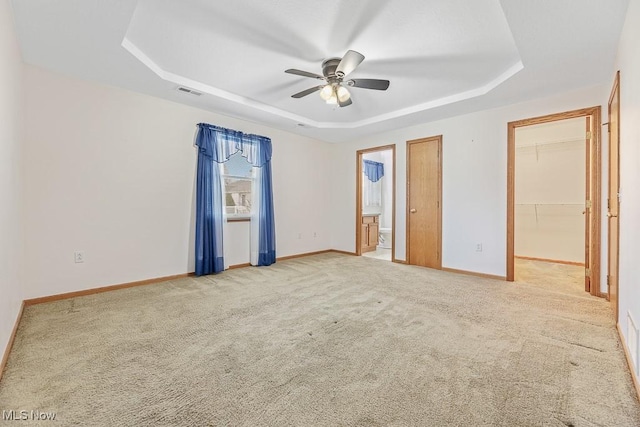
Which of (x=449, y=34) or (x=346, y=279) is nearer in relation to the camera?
(x=449, y=34)

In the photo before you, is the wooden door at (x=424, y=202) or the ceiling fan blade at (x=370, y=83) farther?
the wooden door at (x=424, y=202)

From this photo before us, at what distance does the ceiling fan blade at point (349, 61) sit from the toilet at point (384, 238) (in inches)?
192

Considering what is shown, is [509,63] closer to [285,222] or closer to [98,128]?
[285,222]

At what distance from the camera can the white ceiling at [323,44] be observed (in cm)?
205

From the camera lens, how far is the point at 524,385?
158 cm

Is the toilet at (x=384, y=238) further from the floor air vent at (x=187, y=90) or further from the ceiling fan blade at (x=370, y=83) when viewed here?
the floor air vent at (x=187, y=90)

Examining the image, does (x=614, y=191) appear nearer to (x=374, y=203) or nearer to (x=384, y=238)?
(x=384, y=238)

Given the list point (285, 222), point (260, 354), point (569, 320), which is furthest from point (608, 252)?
point (285, 222)

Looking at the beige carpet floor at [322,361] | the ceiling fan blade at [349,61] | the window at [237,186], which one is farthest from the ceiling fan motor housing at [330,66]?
the beige carpet floor at [322,361]

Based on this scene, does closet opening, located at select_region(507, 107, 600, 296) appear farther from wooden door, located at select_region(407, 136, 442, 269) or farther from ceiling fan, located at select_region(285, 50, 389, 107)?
ceiling fan, located at select_region(285, 50, 389, 107)

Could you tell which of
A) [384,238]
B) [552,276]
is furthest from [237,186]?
[552,276]

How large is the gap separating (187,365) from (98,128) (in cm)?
298

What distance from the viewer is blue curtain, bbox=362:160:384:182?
735 cm

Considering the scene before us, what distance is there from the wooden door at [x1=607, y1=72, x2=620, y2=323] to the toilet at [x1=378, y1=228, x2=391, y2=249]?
430cm
